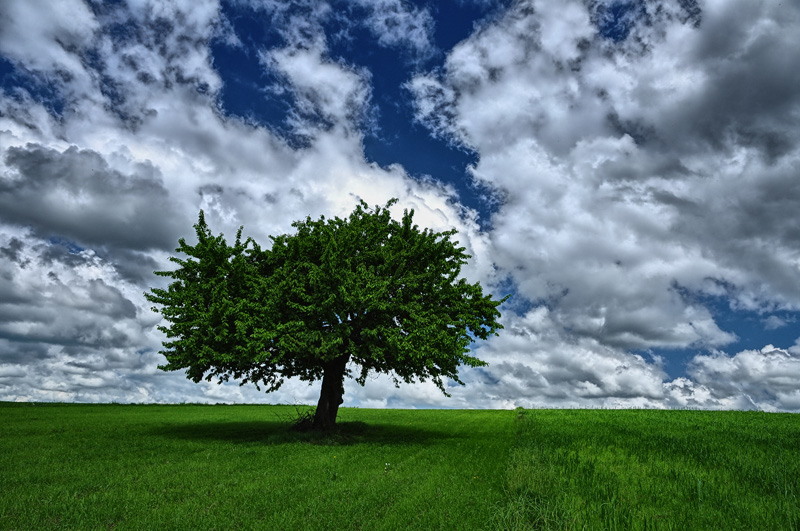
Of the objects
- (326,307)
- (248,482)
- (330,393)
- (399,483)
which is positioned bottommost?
(248,482)

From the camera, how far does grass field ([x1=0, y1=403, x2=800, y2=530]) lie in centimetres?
1072

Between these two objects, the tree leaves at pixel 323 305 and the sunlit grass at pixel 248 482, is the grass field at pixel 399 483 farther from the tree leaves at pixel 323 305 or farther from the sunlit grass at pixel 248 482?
the tree leaves at pixel 323 305

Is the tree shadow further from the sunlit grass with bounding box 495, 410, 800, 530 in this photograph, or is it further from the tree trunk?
the sunlit grass with bounding box 495, 410, 800, 530

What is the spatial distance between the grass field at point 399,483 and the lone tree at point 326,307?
445 centimetres

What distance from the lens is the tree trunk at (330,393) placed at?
2873 cm

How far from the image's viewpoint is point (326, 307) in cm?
2542

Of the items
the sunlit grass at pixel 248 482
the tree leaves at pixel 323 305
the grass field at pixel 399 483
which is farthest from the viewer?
the tree leaves at pixel 323 305

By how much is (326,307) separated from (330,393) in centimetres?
675

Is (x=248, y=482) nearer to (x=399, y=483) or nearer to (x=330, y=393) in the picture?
(x=399, y=483)

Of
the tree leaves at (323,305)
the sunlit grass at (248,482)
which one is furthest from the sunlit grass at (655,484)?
the tree leaves at (323,305)

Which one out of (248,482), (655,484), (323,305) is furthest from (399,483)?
(323,305)

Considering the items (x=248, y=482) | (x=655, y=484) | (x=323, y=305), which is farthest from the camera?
(x=323, y=305)

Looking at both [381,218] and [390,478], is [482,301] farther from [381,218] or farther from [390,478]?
[390,478]

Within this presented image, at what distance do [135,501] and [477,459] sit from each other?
13.1 m
